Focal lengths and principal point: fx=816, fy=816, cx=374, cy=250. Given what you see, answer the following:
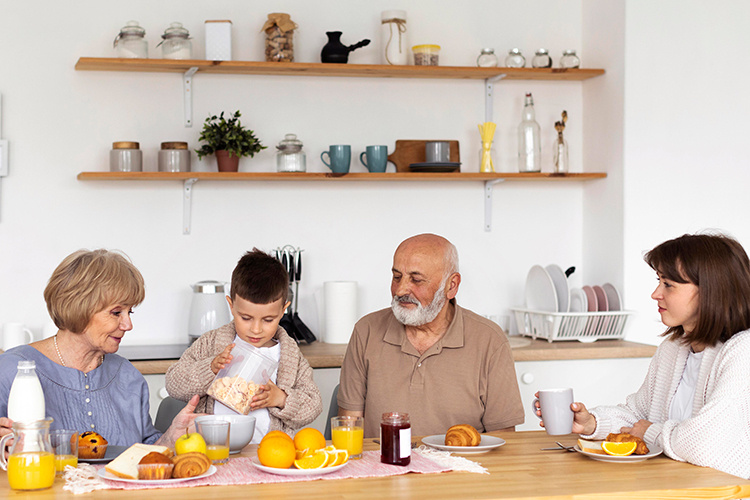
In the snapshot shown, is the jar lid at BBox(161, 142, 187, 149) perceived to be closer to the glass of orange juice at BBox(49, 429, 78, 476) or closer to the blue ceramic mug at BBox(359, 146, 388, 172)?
the blue ceramic mug at BBox(359, 146, 388, 172)

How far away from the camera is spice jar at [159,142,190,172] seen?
3.18 meters

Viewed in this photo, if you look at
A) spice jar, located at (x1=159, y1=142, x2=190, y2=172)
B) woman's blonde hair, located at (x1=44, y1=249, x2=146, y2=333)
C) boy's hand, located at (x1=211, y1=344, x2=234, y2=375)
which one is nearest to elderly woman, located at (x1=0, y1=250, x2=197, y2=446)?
woman's blonde hair, located at (x1=44, y1=249, x2=146, y2=333)

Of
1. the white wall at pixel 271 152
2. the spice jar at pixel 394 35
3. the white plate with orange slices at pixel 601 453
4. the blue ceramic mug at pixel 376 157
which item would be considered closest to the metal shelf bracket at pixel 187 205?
the white wall at pixel 271 152

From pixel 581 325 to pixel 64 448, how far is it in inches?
90.4

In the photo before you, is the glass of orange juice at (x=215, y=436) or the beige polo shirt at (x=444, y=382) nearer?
the glass of orange juice at (x=215, y=436)

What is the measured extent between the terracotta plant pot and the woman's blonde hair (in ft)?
4.75

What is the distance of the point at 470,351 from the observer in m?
2.22

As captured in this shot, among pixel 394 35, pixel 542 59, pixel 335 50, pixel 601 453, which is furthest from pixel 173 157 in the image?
pixel 601 453

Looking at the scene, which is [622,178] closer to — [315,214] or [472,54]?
[472,54]

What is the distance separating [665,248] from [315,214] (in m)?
1.86

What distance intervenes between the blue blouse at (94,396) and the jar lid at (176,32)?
165 centimetres

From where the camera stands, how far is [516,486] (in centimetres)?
143

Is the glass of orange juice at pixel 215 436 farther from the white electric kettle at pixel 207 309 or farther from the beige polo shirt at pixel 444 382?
the white electric kettle at pixel 207 309

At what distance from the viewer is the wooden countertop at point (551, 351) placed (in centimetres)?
294
